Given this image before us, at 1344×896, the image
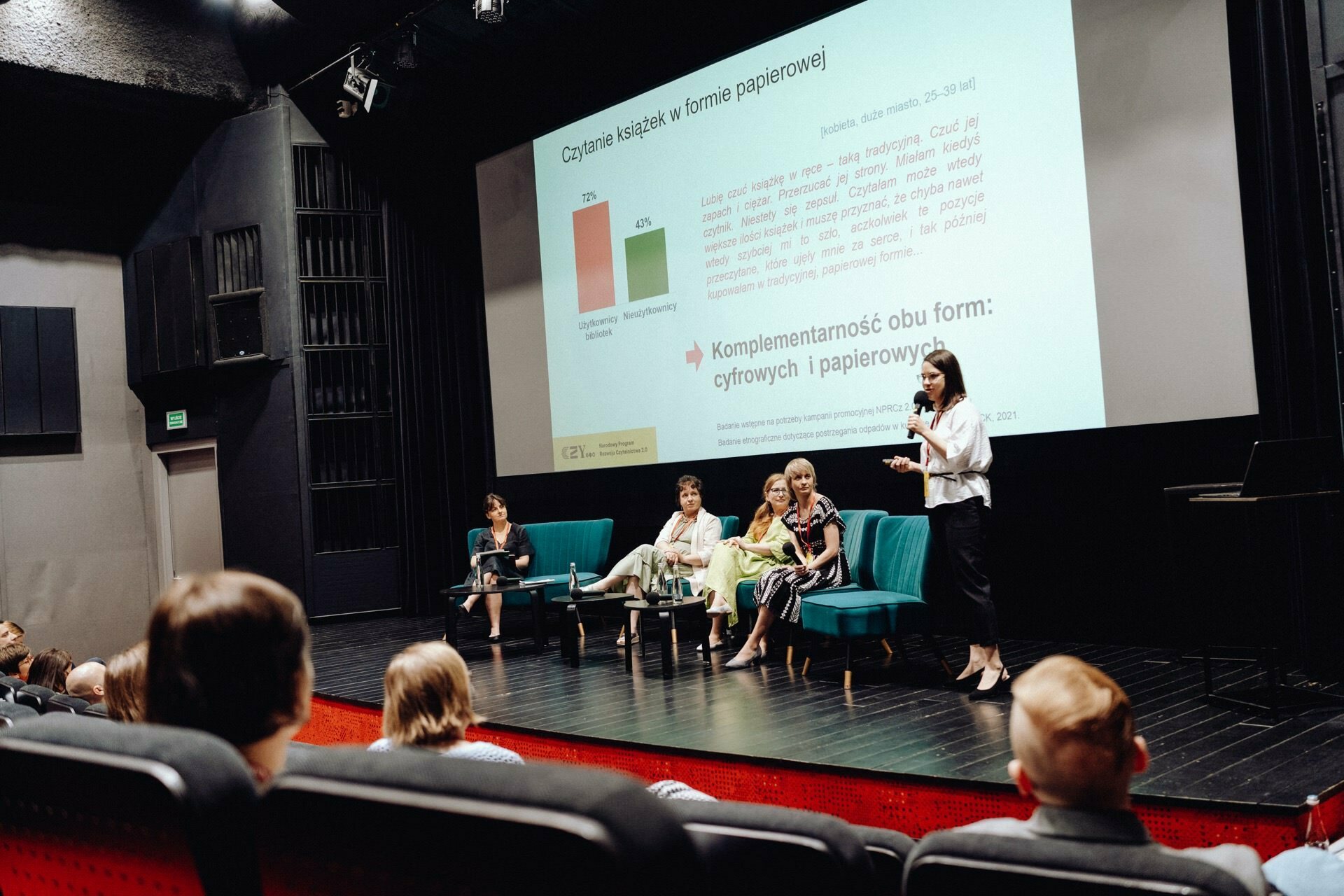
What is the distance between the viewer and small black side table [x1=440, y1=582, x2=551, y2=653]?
5.79m

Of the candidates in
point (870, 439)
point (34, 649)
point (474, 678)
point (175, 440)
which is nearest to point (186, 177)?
point (175, 440)

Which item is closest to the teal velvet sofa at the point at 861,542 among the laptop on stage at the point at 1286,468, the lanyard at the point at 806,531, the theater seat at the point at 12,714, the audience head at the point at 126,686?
the lanyard at the point at 806,531

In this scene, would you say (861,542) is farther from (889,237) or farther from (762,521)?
(889,237)

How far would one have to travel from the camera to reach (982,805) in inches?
110

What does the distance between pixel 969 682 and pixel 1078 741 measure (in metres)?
3.29

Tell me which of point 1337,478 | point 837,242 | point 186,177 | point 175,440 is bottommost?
point 1337,478

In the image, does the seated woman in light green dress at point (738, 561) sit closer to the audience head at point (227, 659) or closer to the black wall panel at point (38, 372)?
the audience head at point (227, 659)

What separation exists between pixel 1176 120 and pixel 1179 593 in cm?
204

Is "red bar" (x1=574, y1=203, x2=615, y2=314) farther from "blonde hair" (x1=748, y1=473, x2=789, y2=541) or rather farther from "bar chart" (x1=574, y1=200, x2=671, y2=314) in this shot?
"blonde hair" (x1=748, y1=473, x2=789, y2=541)

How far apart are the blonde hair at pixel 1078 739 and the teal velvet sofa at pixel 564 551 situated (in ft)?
18.0

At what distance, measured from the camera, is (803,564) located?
195 inches

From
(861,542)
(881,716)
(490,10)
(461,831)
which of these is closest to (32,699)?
(881,716)

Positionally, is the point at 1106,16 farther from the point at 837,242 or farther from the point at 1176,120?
the point at 837,242

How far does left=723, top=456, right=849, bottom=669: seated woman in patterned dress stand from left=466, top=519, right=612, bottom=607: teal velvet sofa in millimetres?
1790
